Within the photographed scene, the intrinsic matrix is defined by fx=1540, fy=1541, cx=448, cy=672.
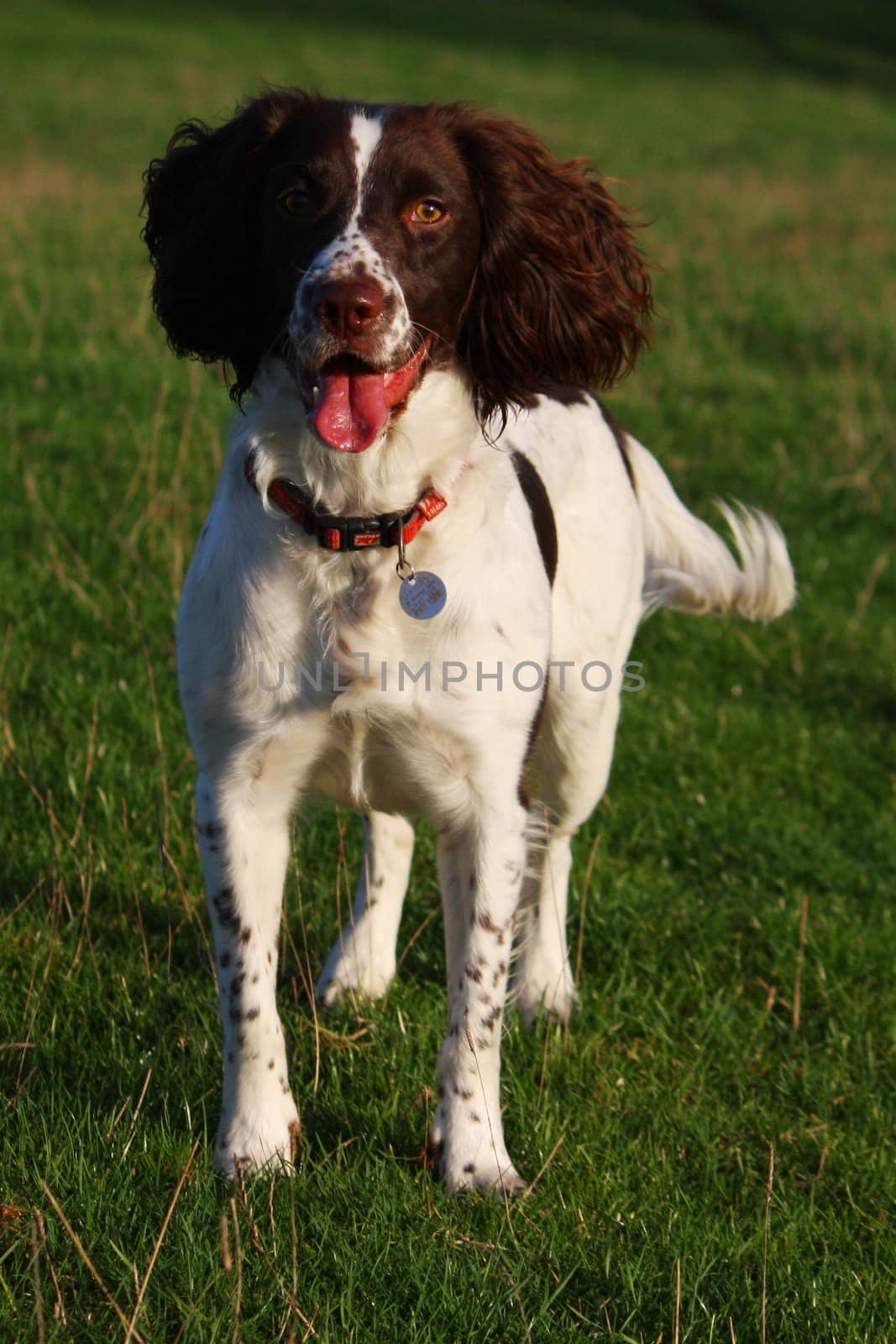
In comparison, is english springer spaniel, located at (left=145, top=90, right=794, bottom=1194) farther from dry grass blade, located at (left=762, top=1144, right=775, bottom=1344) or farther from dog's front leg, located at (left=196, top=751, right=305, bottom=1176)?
dry grass blade, located at (left=762, top=1144, right=775, bottom=1344)

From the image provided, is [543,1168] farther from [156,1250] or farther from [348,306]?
[348,306]

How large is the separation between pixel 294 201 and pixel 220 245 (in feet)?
0.83

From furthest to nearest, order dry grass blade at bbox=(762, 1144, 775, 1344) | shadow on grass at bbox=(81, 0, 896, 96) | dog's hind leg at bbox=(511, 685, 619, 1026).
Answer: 1. shadow on grass at bbox=(81, 0, 896, 96)
2. dog's hind leg at bbox=(511, 685, 619, 1026)
3. dry grass blade at bbox=(762, 1144, 775, 1344)

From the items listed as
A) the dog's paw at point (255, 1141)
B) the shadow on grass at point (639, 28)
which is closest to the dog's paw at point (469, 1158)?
the dog's paw at point (255, 1141)

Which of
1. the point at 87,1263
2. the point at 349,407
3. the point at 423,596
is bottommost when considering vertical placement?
the point at 87,1263

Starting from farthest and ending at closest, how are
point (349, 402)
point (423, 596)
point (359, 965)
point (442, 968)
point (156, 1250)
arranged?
point (442, 968) → point (359, 965) → point (423, 596) → point (349, 402) → point (156, 1250)

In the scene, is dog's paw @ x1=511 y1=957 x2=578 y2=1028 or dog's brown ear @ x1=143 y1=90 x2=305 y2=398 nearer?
dog's brown ear @ x1=143 y1=90 x2=305 y2=398

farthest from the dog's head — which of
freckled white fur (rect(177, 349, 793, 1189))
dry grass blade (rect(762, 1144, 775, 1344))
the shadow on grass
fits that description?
the shadow on grass

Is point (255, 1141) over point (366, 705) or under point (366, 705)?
under

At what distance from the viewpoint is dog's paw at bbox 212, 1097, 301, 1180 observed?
267cm

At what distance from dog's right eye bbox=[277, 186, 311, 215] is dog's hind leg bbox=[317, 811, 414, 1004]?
1261 millimetres

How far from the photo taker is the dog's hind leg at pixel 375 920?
10.8ft

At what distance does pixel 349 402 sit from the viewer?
254 cm

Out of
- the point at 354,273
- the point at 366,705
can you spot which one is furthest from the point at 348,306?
the point at 366,705
